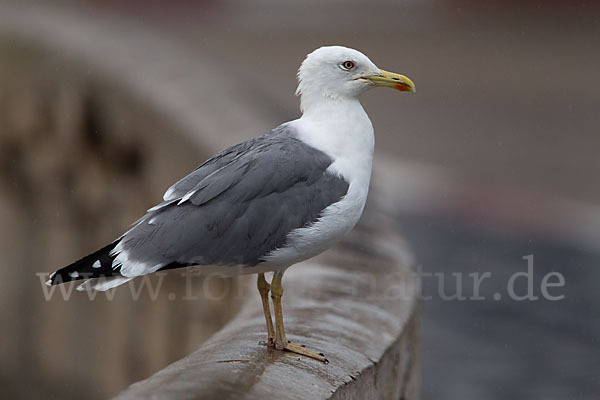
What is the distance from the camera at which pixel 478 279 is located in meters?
9.02

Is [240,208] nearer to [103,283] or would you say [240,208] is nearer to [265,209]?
[265,209]

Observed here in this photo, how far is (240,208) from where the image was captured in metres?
3.18

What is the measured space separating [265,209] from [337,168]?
297mm

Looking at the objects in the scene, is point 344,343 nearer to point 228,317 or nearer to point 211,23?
point 228,317

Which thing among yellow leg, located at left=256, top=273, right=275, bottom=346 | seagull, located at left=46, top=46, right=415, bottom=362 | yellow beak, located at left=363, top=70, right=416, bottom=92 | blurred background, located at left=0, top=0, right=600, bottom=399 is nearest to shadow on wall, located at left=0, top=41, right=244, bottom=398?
blurred background, located at left=0, top=0, right=600, bottom=399

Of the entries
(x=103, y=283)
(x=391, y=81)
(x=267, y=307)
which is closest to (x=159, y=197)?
(x=267, y=307)

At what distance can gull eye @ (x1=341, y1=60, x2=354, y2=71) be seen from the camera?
342cm

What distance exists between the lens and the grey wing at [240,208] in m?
3.10

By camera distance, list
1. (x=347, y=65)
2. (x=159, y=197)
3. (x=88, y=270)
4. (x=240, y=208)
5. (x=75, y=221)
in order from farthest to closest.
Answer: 1. (x=75, y=221)
2. (x=159, y=197)
3. (x=347, y=65)
4. (x=240, y=208)
5. (x=88, y=270)

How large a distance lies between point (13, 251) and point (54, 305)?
0.55m

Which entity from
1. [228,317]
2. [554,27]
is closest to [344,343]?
[228,317]

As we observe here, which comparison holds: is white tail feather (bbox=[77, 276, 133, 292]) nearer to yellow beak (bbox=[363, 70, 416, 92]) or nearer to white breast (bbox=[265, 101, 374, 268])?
white breast (bbox=[265, 101, 374, 268])

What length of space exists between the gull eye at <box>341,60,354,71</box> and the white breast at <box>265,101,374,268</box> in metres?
0.13

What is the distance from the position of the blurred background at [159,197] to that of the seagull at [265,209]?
1.34 m
